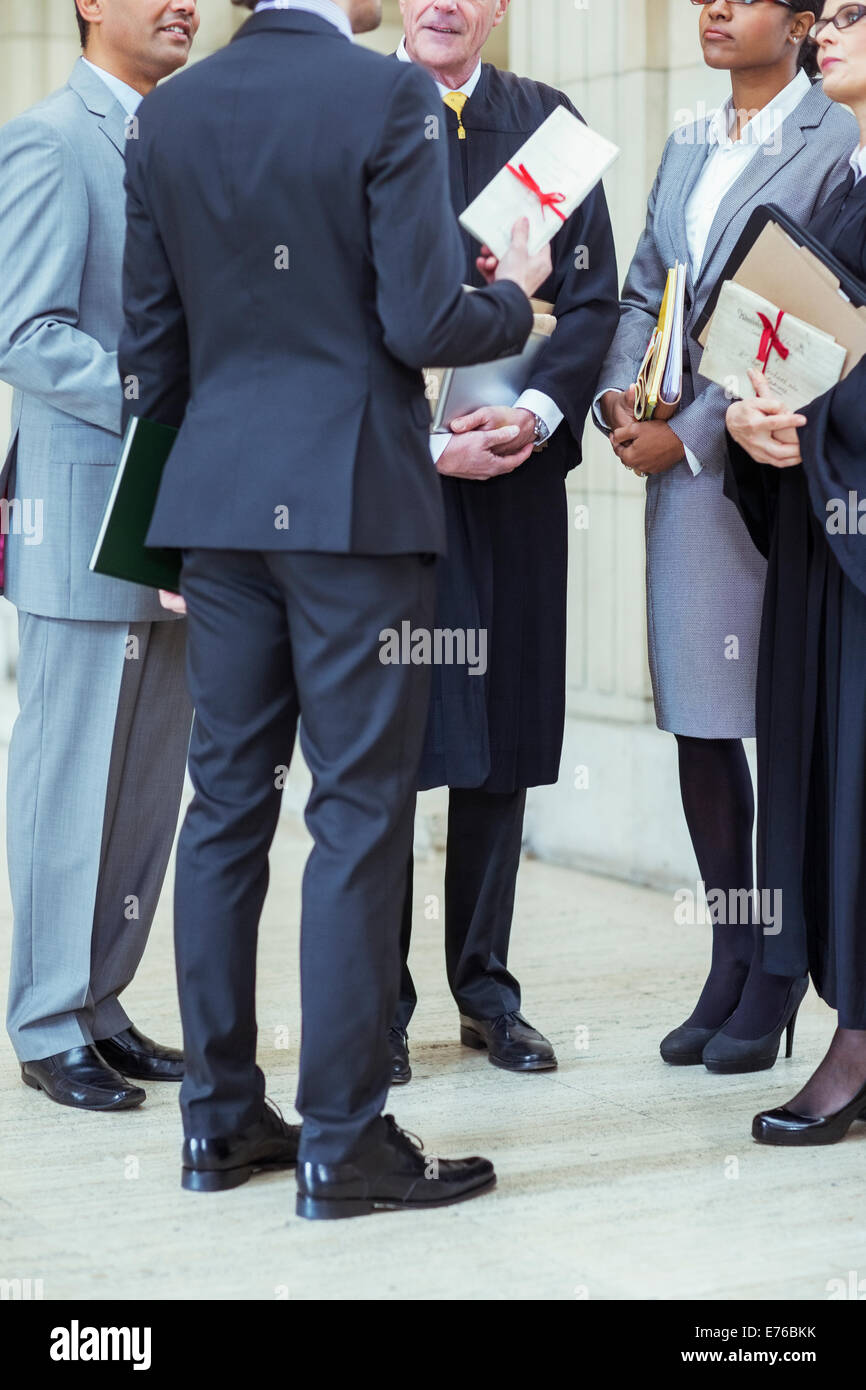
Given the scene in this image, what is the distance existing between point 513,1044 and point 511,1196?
0.75 m

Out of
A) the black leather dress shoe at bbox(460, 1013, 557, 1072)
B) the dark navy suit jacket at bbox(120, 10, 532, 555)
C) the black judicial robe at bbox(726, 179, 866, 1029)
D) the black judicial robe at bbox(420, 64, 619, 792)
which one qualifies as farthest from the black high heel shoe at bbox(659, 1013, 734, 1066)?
the dark navy suit jacket at bbox(120, 10, 532, 555)

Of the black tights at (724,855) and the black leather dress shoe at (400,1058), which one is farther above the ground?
the black tights at (724,855)

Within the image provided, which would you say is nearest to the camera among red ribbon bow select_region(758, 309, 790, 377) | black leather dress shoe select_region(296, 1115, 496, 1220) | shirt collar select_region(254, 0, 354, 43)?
shirt collar select_region(254, 0, 354, 43)

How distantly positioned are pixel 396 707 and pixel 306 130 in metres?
0.84

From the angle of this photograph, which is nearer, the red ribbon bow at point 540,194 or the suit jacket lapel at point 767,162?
the red ribbon bow at point 540,194

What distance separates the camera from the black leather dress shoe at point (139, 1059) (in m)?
3.62

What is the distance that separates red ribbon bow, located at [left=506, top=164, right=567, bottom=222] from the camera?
3033 millimetres

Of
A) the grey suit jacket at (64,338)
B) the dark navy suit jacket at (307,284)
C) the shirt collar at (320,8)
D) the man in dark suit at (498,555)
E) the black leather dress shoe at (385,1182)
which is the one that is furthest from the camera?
the man in dark suit at (498,555)

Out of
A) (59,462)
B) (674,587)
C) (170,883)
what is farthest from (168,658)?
(170,883)

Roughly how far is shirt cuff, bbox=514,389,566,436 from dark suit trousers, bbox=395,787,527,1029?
30.0 inches

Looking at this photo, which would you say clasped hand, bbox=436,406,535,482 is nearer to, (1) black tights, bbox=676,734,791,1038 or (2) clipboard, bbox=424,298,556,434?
(2) clipboard, bbox=424,298,556,434

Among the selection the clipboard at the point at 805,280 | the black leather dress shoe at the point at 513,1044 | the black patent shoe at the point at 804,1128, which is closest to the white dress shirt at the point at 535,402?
the clipboard at the point at 805,280

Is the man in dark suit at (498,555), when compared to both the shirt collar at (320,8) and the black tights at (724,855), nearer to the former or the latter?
the black tights at (724,855)

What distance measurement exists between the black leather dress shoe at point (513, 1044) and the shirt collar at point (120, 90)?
6.36 feet
